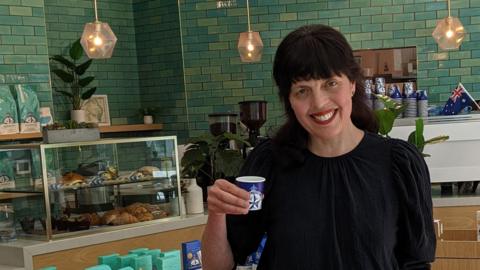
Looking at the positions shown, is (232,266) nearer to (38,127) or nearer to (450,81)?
(38,127)

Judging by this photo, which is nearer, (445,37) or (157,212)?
(157,212)

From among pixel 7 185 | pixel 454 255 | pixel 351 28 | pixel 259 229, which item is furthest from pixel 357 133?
pixel 351 28

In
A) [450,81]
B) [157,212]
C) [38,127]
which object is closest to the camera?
[157,212]

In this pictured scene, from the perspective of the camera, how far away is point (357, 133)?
1544mm

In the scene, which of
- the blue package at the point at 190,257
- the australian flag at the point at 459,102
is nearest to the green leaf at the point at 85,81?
the australian flag at the point at 459,102

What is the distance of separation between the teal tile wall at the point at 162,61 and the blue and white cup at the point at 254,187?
247 inches

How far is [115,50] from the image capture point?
7883 millimetres

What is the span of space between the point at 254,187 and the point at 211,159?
2906mm

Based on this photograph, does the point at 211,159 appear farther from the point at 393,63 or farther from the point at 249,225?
the point at 393,63

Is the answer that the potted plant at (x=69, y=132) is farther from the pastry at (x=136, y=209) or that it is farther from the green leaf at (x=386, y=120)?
the green leaf at (x=386, y=120)

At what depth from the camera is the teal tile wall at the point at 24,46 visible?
561 centimetres

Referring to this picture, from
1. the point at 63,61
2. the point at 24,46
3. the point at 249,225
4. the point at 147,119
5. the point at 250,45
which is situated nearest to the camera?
the point at 249,225

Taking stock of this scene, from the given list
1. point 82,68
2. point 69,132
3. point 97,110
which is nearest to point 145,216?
point 69,132

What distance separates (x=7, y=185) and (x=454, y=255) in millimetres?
2611
